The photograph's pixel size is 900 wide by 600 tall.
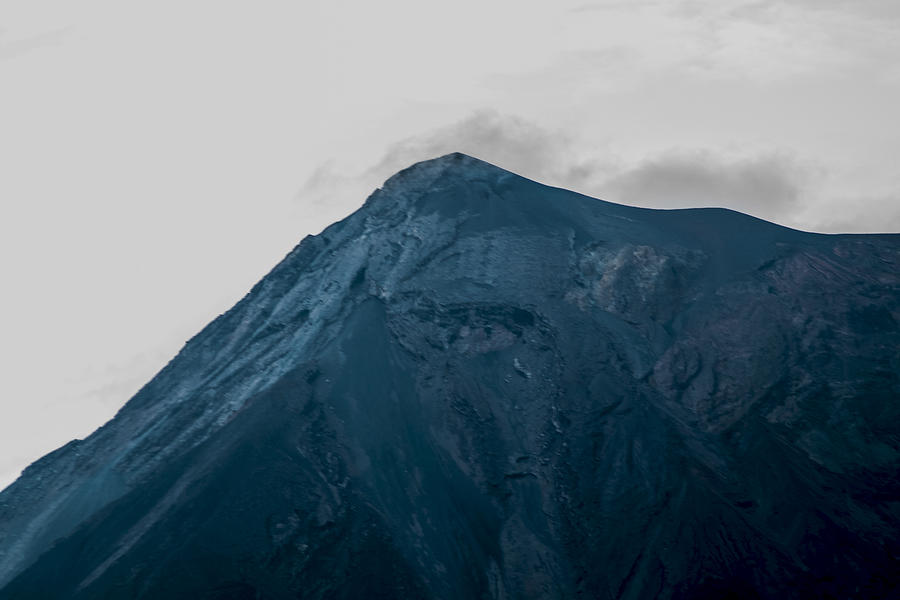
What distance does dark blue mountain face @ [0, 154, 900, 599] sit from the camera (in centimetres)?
7281

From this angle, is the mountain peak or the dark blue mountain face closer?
the dark blue mountain face

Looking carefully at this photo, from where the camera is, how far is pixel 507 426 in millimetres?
84125

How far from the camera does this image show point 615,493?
77938 mm

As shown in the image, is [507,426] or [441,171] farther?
[441,171]

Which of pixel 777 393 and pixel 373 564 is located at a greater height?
pixel 777 393

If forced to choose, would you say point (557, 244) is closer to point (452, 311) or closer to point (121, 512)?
point (452, 311)

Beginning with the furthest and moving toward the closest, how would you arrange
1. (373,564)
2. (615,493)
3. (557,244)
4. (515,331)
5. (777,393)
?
(557,244)
(515,331)
(777,393)
(615,493)
(373,564)

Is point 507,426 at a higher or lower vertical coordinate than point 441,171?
lower

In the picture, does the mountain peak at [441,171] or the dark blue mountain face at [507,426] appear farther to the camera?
the mountain peak at [441,171]

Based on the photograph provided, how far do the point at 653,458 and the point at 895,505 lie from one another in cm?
1617

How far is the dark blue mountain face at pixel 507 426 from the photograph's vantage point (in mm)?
72812

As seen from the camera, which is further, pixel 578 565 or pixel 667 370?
pixel 667 370

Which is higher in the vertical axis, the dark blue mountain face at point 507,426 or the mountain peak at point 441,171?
the mountain peak at point 441,171

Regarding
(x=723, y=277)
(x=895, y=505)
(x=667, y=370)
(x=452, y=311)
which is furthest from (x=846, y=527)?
(x=452, y=311)
